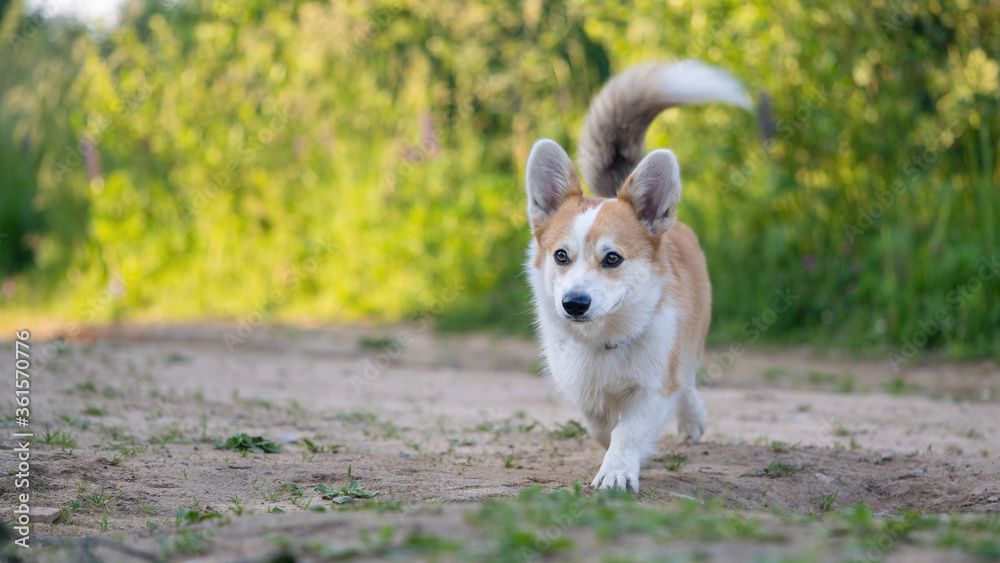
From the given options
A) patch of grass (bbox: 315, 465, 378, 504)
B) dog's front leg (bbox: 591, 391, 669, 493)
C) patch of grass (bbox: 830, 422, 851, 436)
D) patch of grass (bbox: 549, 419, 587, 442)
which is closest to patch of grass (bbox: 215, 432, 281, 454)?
patch of grass (bbox: 315, 465, 378, 504)

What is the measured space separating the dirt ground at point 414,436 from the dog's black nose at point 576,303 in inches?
26.5

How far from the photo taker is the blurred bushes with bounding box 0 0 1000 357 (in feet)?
23.7

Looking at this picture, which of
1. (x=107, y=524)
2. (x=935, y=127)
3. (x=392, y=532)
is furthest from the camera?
(x=935, y=127)

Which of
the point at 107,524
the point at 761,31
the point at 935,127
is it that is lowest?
the point at 107,524

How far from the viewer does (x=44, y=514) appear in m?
2.88

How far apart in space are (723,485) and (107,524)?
87.3 inches

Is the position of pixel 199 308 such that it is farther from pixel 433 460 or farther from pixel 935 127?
pixel 935 127

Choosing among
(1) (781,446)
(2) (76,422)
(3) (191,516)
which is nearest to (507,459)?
(1) (781,446)

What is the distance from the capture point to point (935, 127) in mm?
7316

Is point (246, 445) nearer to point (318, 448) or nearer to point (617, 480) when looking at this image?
point (318, 448)

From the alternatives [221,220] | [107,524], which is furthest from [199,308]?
[107,524]

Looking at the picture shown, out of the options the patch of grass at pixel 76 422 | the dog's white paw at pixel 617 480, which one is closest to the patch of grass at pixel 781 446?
the dog's white paw at pixel 617 480

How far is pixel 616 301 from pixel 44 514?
7.02ft
